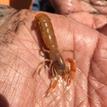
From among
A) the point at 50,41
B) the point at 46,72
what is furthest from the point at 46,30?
the point at 46,72

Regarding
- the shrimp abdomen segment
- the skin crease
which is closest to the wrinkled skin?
the shrimp abdomen segment

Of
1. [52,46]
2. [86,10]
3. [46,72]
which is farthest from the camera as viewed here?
[86,10]

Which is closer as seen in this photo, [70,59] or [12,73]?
[12,73]

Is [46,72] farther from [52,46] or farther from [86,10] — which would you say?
[86,10]

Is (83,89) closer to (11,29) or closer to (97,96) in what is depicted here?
(97,96)

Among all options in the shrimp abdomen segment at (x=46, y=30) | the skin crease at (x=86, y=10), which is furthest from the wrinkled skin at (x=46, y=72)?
the skin crease at (x=86, y=10)

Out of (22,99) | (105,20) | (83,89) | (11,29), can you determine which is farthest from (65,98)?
(105,20)
